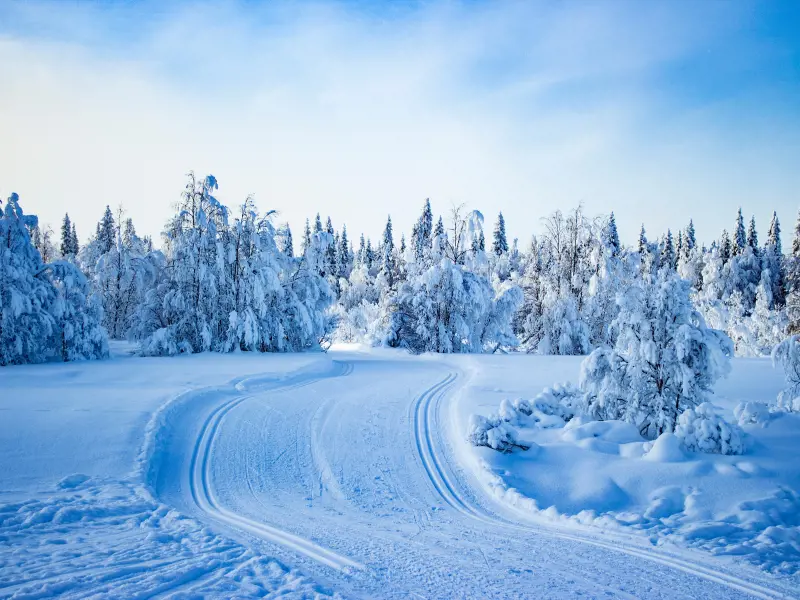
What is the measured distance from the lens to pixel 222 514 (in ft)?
19.9

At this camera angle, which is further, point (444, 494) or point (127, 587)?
point (444, 494)

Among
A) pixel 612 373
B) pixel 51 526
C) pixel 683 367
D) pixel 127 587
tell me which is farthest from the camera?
pixel 612 373

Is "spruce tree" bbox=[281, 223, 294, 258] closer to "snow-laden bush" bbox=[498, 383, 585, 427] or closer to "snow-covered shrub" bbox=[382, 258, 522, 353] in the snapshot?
"snow-covered shrub" bbox=[382, 258, 522, 353]

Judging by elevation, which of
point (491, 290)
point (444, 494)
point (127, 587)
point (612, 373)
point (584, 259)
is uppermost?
point (584, 259)

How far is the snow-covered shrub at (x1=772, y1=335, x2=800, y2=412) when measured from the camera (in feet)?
31.0

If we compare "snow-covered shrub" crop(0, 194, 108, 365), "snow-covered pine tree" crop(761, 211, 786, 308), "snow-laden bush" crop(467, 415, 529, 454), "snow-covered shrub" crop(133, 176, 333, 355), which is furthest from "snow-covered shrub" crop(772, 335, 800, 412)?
"snow-covered pine tree" crop(761, 211, 786, 308)

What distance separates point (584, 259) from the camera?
26.6m

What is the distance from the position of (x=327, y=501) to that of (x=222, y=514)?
1546 millimetres

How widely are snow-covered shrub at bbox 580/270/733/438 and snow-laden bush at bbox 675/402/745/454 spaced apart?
0.52 metres

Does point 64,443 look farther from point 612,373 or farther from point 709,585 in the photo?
point 612,373

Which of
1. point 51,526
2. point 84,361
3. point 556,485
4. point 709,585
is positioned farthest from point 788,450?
point 84,361

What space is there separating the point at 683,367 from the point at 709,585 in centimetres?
493

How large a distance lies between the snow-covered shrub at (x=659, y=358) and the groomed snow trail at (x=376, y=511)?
383 centimetres

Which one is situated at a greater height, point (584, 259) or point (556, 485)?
point (584, 259)
